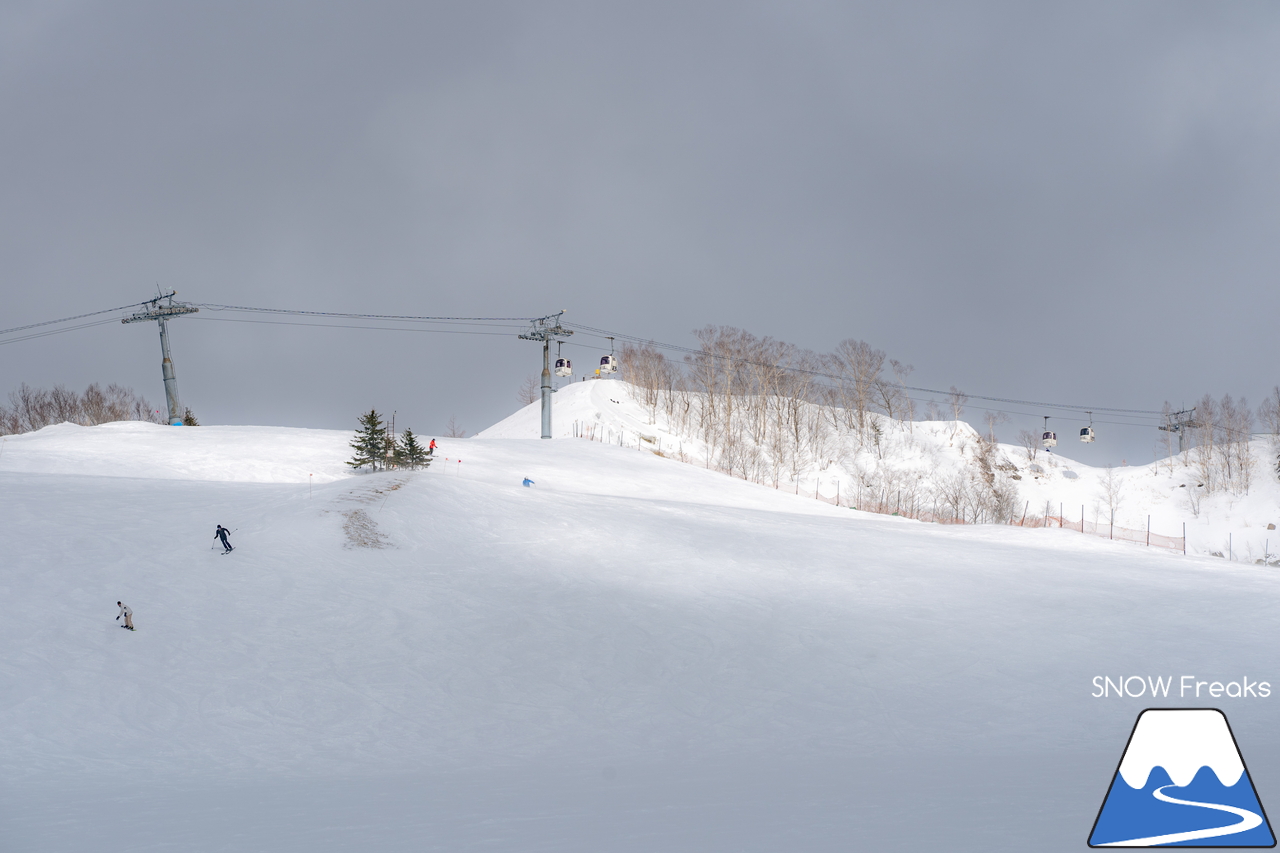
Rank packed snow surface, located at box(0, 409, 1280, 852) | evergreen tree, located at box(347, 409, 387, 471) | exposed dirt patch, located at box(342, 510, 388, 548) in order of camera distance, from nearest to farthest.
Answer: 1. packed snow surface, located at box(0, 409, 1280, 852)
2. exposed dirt patch, located at box(342, 510, 388, 548)
3. evergreen tree, located at box(347, 409, 387, 471)

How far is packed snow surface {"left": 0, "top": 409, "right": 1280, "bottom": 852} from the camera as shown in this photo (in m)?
9.16

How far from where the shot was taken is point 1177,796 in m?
6.71

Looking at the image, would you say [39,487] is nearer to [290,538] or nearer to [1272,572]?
[290,538]

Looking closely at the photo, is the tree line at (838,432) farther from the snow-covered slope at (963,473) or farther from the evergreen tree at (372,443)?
the evergreen tree at (372,443)

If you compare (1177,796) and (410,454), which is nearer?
(1177,796)

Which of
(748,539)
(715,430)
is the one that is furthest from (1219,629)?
(715,430)

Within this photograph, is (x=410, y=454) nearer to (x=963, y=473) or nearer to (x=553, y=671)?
(x=553, y=671)

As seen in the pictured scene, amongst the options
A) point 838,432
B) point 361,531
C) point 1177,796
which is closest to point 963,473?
point 838,432

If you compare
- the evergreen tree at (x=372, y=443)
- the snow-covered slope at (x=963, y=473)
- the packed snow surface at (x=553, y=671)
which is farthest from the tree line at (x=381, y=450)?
the snow-covered slope at (x=963, y=473)

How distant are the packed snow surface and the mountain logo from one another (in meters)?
0.64

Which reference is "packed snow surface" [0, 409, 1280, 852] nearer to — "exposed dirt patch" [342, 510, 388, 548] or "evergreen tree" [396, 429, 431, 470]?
"exposed dirt patch" [342, 510, 388, 548]

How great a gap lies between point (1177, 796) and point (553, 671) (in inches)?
538

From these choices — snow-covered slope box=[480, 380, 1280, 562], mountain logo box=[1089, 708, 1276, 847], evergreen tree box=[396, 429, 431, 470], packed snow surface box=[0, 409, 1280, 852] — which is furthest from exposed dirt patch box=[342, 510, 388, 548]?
snow-covered slope box=[480, 380, 1280, 562]

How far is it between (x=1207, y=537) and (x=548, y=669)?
79.9 meters
